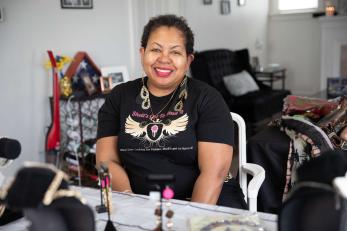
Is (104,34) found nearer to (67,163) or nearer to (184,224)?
(67,163)

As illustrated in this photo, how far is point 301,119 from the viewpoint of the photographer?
205cm

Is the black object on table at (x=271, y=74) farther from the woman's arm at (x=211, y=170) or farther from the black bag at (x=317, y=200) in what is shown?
the black bag at (x=317, y=200)

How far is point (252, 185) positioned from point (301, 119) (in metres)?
0.75

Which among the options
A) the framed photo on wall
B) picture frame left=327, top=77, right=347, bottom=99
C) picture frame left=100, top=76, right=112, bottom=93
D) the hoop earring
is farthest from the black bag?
the framed photo on wall

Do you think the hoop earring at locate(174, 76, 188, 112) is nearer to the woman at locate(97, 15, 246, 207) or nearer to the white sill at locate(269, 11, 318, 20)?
the woman at locate(97, 15, 246, 207)

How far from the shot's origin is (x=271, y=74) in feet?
19.3

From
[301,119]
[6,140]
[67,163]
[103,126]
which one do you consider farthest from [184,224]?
[67,163]

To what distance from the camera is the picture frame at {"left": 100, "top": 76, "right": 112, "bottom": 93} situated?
3217 millimetres

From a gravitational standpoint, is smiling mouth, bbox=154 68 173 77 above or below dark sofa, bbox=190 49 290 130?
above

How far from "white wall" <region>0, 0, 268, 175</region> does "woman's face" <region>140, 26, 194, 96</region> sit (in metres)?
1.65

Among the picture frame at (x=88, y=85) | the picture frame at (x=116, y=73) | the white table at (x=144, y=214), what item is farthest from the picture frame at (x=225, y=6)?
the white table at (x=144, y=214)

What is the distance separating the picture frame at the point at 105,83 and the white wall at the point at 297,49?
398cm

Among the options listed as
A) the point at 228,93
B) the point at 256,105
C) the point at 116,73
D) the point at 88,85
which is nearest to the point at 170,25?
the point at 88,85

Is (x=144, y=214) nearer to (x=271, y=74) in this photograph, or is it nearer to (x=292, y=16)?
(x=271, y=74)
